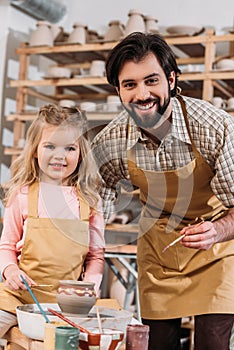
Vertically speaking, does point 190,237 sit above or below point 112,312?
above

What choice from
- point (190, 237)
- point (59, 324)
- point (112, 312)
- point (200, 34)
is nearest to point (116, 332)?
point (59, 324)

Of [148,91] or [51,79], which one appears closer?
[148,91]

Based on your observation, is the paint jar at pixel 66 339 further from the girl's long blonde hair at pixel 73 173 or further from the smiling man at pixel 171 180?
the girl's long blonde hair at pixel 73 173

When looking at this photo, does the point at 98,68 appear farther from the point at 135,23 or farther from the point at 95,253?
the point at 95,253

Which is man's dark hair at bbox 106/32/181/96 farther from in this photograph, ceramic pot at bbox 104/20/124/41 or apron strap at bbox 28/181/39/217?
ceramic pot at bbox 104/20/124/41

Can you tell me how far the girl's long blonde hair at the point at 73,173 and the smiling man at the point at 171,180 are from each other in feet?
0.15

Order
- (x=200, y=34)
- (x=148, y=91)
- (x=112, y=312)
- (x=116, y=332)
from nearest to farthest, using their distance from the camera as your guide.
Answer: (x=116, y=332) < (x=112, y=312) < (x=148, y=91) < (x=200, y=34)

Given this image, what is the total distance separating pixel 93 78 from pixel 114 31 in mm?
333

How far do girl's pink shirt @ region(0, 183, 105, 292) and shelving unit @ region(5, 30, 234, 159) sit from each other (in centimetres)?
196

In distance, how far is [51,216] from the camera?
229 cm

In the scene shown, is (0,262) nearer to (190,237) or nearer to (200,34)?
(190,237)

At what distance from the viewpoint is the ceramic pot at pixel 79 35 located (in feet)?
14.8

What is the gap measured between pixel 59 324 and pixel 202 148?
77 cm

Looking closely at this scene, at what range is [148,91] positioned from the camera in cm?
212
